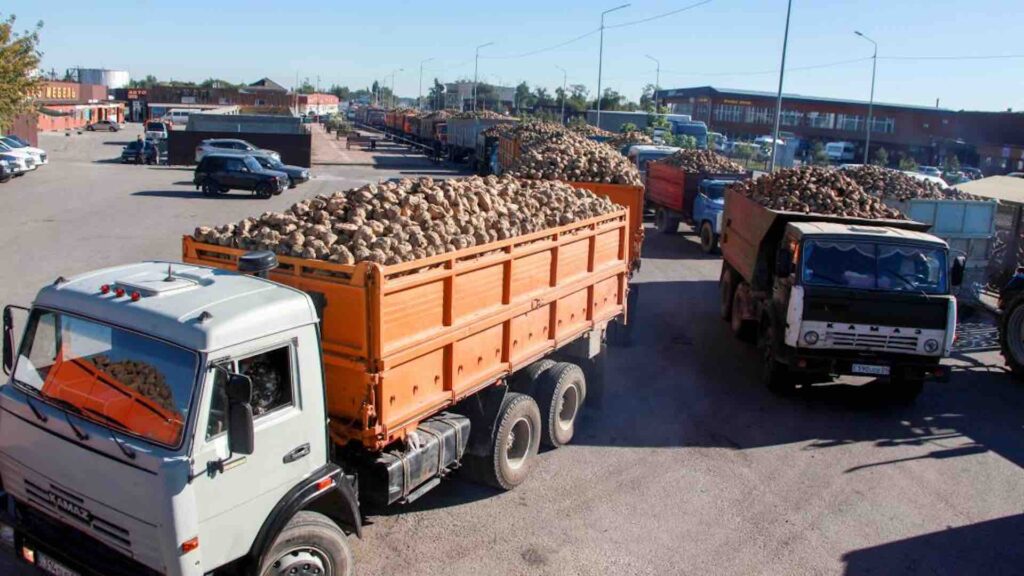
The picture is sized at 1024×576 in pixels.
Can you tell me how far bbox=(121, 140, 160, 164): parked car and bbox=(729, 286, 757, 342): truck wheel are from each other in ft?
121

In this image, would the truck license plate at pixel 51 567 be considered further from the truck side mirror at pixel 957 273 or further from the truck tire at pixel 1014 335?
the truck tire at pixel 1014 335

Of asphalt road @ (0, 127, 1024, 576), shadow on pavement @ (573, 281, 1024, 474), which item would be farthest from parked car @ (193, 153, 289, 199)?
shadow on pavement @ (573, 281, 1024, 474)

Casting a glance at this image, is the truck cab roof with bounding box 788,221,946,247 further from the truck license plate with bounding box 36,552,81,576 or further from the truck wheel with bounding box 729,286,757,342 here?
the truck license plate with bounding box 36,552,81,576

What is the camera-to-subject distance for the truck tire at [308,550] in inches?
194

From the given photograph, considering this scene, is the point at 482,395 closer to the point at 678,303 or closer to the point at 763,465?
the point at 763,465

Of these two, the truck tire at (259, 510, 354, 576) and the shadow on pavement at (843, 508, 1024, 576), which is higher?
the truck tire at (259, 510, 354, 576)

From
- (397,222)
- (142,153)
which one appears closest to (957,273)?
(397,222)

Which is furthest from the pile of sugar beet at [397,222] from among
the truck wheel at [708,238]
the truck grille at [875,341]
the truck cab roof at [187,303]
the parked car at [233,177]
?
the parked car at [233,177]

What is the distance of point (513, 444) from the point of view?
8000 millimetres

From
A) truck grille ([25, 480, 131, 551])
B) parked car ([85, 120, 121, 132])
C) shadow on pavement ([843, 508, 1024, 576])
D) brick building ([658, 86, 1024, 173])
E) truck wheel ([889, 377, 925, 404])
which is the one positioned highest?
brick building ([658, 86, 1024, 173])

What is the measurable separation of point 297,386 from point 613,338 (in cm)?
874

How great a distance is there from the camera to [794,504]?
8.00m

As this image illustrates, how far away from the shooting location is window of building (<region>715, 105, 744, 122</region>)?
83.5 meters

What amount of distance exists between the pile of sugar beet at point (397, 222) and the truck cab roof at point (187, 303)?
2.89 feet
